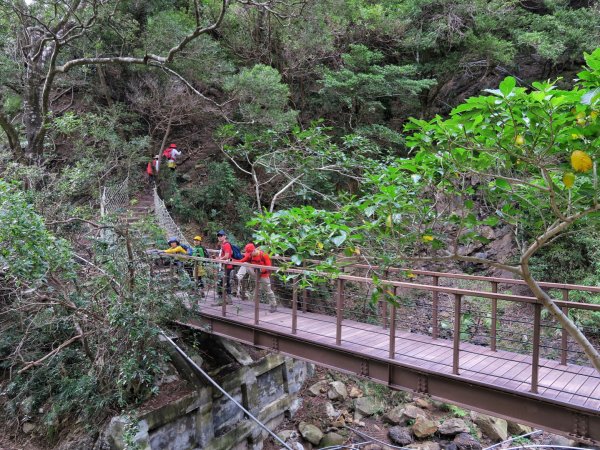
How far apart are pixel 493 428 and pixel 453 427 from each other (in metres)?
0.98

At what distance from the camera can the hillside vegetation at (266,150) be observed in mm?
3627

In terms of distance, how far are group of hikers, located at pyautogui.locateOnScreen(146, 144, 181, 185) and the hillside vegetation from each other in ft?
1.82

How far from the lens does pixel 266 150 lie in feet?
39.2

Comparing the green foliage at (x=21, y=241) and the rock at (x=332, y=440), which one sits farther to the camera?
the rock at (x=332, y=440)

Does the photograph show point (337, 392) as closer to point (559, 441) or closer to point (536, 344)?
point (559, 441)

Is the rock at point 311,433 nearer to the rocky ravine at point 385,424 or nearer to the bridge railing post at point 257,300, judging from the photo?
the rocky ravine at point 385,424

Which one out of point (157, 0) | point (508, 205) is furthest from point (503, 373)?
point (157, 0)

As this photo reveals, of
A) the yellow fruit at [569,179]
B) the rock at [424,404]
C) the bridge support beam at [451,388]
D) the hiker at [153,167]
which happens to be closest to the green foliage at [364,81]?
the hiker at [153,167]

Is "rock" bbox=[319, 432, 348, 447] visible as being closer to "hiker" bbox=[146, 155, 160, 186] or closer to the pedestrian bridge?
the pedestrian bridge

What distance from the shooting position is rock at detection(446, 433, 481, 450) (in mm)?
9063

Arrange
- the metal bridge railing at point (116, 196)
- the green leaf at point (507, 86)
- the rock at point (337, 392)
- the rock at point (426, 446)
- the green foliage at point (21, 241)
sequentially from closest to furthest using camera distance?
the green leaf at point (507, 86)
the green foliage at point (21, 241)
the rock at point (426, 446)
the rock at point (337, 392)
the metal bridge railing at point (116, 196)

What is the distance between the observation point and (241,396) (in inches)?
352

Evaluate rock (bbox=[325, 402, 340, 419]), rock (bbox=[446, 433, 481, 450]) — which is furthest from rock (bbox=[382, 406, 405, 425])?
rock (bbox=[446, 433, 481, 450])

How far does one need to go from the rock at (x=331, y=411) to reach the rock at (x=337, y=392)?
1.35 ft
